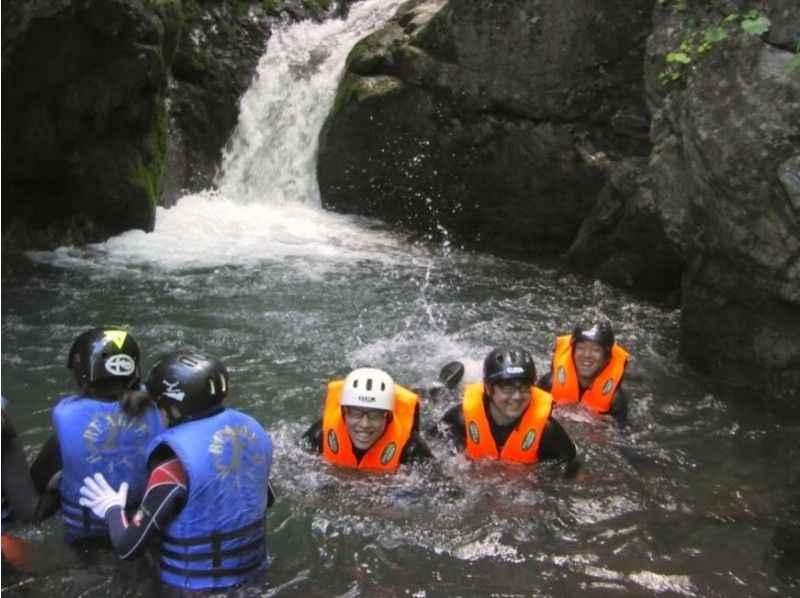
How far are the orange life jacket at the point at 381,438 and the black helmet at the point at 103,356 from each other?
6.33ft

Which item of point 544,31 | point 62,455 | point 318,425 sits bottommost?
point 318,425

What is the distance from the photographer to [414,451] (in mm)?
5758

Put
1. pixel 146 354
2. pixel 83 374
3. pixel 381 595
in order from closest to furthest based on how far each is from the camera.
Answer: pixel 83 374 → pixel 381 595 → pixel 146 354

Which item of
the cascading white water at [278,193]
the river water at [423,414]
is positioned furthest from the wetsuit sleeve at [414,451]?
the cascading white water at [278,193]

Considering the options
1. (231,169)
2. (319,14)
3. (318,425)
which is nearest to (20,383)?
(318,425)

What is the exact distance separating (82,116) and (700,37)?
25.4 ft

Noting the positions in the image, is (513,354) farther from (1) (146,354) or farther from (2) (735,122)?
(1) (146,354)

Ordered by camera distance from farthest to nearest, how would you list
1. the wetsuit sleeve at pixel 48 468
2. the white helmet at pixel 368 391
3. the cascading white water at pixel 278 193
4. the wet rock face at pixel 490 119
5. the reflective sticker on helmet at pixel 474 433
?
the wet rock face at pixel 490 119
the cascading white water at pixel 278 193
the reflective sticker on helmet at pixel 474 433
the white helmet at pixel 368 391
the wetsuit sleeve at pixel 48 468

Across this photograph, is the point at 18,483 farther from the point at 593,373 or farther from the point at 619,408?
the point at 619,408

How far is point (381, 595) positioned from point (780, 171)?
4.80 meters

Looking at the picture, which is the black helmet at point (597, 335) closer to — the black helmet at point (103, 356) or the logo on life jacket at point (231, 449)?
the logo on life jacket at point (231, 449)

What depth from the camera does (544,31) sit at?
44.6ft

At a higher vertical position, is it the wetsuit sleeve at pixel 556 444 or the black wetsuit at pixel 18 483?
the black wetsuit at pixel 18 483

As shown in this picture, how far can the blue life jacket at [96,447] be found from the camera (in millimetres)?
4055
